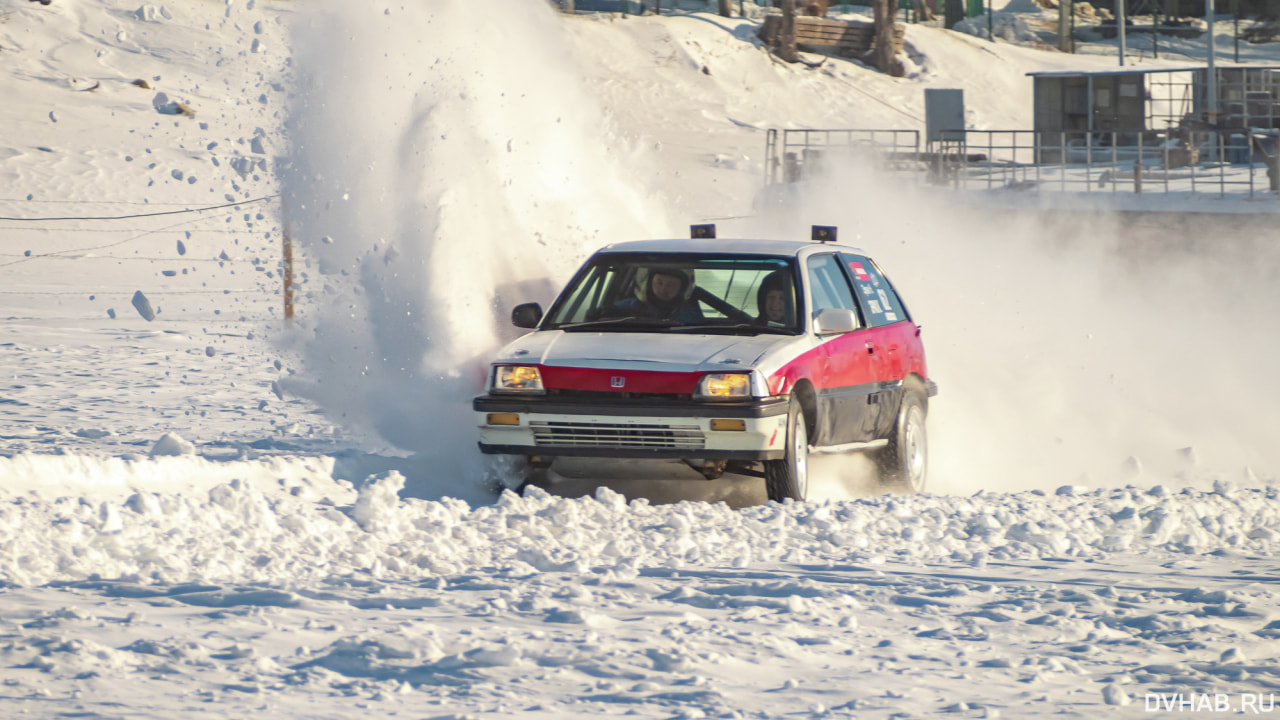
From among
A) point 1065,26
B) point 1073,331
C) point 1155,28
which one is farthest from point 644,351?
point 1155,28

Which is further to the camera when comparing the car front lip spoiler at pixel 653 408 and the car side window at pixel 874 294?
the car side window at pixel 874 294

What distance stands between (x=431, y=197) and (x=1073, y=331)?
9.07 m

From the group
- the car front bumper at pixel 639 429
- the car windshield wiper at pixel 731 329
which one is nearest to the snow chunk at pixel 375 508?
the car front bumper at pixel 639 429

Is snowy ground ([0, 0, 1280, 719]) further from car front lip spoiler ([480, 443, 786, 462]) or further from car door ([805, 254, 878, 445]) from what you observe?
car door ([805, 254, 878, 445])

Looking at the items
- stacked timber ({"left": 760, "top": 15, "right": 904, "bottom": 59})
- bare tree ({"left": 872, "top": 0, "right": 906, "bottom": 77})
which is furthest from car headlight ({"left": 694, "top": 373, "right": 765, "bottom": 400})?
stacked timber ({"left": 760, "top": 15, "right": 904, "bottom": 59})

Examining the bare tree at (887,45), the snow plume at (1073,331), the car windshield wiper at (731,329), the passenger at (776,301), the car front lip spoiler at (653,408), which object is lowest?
the snow plume at (1073,331)

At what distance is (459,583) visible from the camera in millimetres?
5949

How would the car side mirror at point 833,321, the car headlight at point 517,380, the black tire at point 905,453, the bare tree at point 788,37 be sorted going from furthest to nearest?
the bare tree at point 788,37
the black tire at point 905,453
the car side mirror at point 833,321
the car headlight at point 517,380

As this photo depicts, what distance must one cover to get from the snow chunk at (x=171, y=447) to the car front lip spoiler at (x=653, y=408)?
220 centimetres

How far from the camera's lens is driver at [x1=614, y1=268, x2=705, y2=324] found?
8.28 metres

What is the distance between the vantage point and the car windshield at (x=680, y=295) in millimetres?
8219

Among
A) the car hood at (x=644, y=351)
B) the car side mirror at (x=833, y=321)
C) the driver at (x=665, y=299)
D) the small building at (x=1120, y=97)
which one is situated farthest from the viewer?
the small building at (x=1120, y=97)

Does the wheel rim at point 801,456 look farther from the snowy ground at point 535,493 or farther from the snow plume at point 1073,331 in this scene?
the snow plume at point 1073,331

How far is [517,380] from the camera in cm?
768
